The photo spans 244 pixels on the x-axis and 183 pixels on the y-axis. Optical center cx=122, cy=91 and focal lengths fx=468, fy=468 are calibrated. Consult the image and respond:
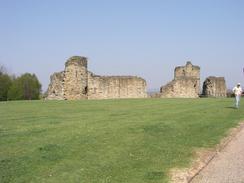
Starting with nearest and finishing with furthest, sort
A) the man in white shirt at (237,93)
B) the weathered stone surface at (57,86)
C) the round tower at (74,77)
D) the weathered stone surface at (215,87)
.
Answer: the man in white shirt at (237,93) < the round tower at (74,77) < the weathered stone surface at (57,86) < the weathered stone surface at (215,87)

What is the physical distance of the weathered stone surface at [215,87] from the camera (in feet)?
154

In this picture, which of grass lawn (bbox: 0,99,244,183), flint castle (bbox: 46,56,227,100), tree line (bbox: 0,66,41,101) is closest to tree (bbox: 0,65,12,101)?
tree line (bbox: 0,66,41,101)

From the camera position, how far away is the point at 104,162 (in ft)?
33.4

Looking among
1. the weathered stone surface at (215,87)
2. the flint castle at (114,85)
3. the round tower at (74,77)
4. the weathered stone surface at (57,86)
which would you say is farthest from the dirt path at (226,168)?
the weathered stone surface at (215,87)

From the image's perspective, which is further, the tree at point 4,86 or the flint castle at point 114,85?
the tree at point 4,86

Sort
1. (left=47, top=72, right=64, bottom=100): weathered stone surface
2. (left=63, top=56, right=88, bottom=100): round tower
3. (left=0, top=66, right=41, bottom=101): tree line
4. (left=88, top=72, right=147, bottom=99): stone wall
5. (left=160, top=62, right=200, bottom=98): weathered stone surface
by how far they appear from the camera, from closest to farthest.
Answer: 1. (left=63, top=56, right=88, bottom=100): round tower
2. (left=47, top=72, right=64, bottom=100): weathered stone surface
3. (left=88, top=72, right=147, bottom=99): stone wall
4. (left=160, top=62, right=200, bottom=98): weathered stone surface
5. (left=0, top=66, right=41, bottom=101): tree line

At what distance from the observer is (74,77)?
125 ft

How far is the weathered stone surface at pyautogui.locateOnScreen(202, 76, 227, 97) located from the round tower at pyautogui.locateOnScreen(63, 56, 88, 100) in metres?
14.6

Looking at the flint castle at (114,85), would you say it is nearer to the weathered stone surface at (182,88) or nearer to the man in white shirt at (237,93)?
the weathered stone surface at (182,88)

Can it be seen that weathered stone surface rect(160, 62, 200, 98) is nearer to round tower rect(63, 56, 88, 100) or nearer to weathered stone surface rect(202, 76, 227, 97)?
weathered stone surface rect(202, 76, 227, 97)

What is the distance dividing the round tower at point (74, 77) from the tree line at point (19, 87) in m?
34.9

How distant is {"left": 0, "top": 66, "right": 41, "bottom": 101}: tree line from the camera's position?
73.6 meters

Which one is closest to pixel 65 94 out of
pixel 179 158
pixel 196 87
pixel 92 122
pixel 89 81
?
pixel 89 81

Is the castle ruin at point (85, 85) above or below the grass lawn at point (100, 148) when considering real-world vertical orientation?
above
